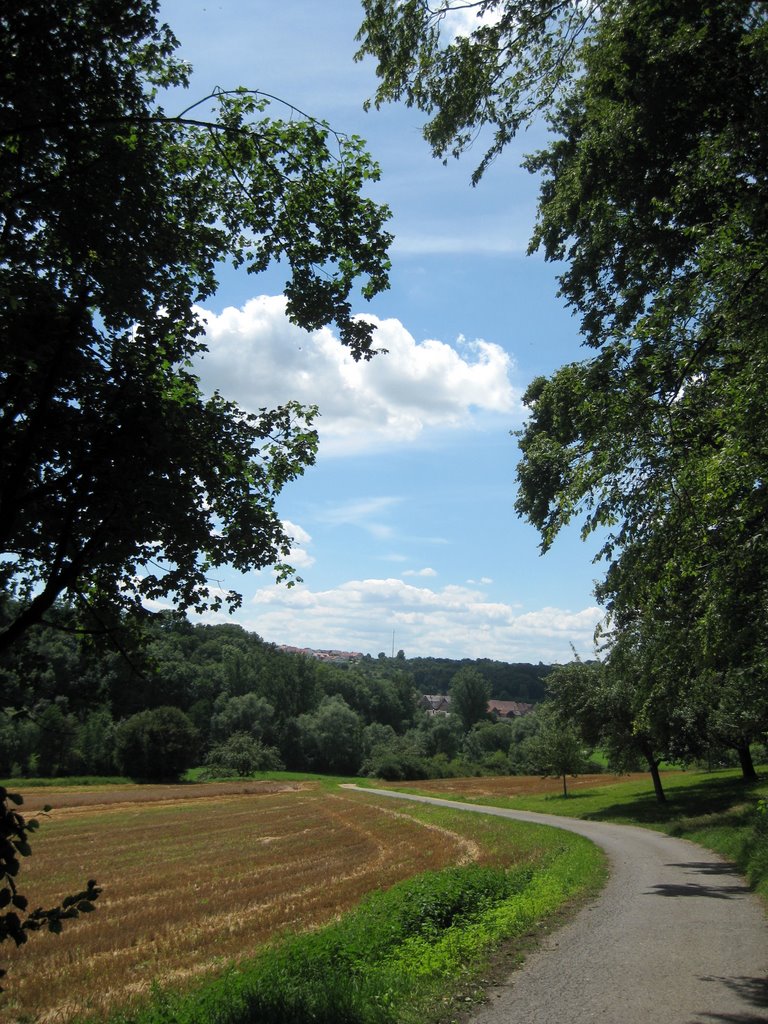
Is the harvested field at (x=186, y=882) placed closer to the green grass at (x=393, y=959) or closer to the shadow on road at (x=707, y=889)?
the green grass at (x=393, y=959)

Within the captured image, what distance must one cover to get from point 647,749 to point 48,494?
34.5m

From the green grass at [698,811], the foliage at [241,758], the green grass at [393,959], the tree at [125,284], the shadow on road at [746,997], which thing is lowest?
the foliage at [241,758]

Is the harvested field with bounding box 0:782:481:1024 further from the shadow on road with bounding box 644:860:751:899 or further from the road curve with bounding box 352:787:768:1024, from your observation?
the shadow on road with bounding box 644:860:751:899

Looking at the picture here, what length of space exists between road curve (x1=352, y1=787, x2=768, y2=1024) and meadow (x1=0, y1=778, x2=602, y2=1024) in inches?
39.7

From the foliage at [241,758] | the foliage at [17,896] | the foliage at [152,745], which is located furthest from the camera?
the foliage at [241,758]

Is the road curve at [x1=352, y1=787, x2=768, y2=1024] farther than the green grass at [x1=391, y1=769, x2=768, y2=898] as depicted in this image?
No

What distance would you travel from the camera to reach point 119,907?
1627cm

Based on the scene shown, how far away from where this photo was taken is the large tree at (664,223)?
6.40 meters

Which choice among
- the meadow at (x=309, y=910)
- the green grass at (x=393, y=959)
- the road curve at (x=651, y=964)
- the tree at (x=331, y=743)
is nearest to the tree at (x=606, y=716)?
the meadow at (x=309, y=910)

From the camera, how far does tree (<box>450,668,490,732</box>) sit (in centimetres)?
14050

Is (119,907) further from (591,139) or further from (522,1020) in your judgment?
(591,139)

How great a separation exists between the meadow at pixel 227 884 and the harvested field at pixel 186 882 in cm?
5

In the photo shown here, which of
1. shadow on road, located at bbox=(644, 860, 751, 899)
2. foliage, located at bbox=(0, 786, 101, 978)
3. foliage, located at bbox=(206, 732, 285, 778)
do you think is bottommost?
foliage, located at bbox=(206, 732, 285, 778)

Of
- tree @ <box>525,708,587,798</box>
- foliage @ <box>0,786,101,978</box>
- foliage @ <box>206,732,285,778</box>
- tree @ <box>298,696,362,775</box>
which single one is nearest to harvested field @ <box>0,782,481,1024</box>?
foliage @ <box>0,786,101,978</box>
